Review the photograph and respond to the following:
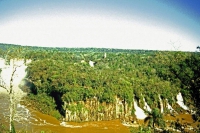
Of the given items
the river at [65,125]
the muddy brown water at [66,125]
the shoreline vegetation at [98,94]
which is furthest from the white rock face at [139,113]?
the river at [65,125]

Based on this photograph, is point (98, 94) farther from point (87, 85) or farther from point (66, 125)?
point (66, 125)

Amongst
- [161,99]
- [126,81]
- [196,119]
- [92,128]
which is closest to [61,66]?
[126,81]

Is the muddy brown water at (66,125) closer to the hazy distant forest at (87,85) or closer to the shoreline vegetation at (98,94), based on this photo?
the shoreline vegetation at (98,94)

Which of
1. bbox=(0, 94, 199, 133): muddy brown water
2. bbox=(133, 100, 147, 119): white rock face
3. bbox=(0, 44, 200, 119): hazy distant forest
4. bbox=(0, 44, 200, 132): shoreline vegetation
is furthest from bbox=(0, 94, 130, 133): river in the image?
bbox=(133, 100, 147, 119): white rock face

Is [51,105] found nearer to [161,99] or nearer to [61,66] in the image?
[61,66]

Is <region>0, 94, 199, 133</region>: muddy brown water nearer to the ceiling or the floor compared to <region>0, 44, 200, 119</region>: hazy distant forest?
nearer to the floor

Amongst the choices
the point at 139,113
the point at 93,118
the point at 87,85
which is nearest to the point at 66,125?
the point at 93,118

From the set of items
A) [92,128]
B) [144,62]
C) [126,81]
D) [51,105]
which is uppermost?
[144,62]

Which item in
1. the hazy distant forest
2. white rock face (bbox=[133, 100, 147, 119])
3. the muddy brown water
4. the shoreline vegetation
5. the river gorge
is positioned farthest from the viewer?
white rock face (bbox=[133, 100, 147, 119])

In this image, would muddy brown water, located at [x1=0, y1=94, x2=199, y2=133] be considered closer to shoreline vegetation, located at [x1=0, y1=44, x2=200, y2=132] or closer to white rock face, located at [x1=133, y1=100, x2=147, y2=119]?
shoreline vegetation, located at [x1=0, y1=44, x2=200, y2=132]

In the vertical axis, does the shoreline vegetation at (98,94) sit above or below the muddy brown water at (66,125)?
above

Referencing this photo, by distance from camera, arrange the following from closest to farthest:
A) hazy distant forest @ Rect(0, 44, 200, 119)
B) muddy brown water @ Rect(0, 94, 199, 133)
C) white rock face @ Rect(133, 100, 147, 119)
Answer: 1. muddy brown water @ Rect(0, 94, 199, 133)
2. hazy distant forest @ Rect(0, 44, 200, 119)
3. white rock face @ Rect(133, 100, 147, 119)
